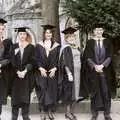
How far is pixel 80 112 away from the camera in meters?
10.7

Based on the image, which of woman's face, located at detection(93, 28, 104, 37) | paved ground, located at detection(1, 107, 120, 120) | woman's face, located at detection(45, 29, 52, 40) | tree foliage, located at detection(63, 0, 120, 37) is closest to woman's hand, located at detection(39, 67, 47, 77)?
woman's face, located at detection(45, 29, 52, 40)

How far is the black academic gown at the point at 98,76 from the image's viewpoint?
908 centimetres

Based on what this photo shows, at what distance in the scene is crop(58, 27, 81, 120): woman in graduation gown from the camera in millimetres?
9062

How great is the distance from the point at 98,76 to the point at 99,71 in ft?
0.52

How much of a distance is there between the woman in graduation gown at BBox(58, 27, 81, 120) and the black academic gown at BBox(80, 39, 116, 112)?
0.56 ft

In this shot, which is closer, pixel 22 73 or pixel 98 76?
pixel 22 73

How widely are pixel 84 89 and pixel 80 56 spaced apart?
0.67m

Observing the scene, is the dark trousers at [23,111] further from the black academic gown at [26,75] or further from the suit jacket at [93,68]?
the suit jacket at [93,68]

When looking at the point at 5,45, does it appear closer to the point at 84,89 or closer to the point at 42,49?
the point at 42,49

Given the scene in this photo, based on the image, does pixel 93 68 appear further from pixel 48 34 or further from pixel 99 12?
pixel 99 12

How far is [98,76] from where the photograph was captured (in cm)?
916

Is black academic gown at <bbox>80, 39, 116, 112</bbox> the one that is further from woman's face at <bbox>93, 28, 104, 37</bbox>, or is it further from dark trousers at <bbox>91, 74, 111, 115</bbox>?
woman's face at <bbox>93, 28, 104, 37</bbox>

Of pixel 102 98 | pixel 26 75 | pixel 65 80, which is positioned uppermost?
pixel 26 75

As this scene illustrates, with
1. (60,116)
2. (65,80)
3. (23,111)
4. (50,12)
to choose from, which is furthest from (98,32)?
(50,12)
